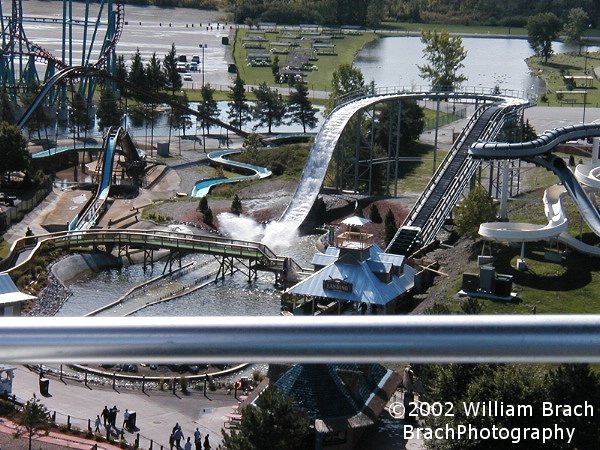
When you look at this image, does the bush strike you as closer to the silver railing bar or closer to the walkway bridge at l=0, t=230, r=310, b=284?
the walkway bridge at l=0, t=230, r=310, b=284

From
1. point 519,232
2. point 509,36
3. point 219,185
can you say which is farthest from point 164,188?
point 509,36

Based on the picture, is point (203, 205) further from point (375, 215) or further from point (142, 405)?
point (142, 405)

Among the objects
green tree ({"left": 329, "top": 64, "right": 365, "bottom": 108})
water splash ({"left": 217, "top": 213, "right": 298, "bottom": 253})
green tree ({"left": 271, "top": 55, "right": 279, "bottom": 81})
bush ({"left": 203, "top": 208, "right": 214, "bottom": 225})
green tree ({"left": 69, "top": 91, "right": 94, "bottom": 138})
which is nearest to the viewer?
water splash ({"left": 217, "top": 213, "right": 298, "bottom": 253})

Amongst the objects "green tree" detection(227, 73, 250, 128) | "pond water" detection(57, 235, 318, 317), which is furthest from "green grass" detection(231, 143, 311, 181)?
"pond water" detection(57, 235, 318, 317)

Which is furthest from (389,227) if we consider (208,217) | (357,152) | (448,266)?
(357,152)

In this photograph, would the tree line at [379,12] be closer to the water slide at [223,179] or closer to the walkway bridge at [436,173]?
the water slide at [223,179]

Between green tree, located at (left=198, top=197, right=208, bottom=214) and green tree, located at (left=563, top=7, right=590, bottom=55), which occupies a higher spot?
green tree, located at (left=563, top=7, right=590, bottom=55)

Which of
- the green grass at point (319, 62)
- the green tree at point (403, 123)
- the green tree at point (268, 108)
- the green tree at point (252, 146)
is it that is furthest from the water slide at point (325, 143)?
the green grass at point (319, 62)
